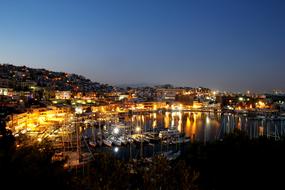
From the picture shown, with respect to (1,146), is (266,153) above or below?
below

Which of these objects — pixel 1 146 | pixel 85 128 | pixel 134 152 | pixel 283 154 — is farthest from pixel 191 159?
pixel 85 128

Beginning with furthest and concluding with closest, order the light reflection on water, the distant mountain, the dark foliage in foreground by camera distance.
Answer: the distant mountain < the light reflection on water < the dark foliage in foreground

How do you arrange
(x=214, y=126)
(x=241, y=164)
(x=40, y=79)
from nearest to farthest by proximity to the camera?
(x=241, y=164), (x=214, y=126), (x=40, y=79)

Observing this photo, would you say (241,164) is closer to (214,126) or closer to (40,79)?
(214,126)

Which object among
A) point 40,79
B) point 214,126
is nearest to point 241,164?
point 214,126

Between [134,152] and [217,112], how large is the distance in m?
38.5

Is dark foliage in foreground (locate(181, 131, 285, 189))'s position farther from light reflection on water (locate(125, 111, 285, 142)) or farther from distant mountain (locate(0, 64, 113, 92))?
distant mountain (locate(0, 64, 113, 92))

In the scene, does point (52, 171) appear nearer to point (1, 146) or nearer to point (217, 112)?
point (1, 146)

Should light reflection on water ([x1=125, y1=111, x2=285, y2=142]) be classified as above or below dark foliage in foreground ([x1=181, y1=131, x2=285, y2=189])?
below

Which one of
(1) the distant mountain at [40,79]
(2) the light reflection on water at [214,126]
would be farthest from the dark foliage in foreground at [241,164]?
(1) the distant mountain at [40,79]

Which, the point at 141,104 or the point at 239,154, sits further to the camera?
the point at 141,104

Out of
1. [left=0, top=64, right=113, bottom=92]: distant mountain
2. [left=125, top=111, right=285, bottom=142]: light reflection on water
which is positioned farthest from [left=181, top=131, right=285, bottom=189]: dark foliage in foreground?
[left=0, top=64, right=113, bottom=92]: distant mountain

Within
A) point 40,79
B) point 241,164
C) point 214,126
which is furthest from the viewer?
point 40,79

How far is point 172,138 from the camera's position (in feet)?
78.7
